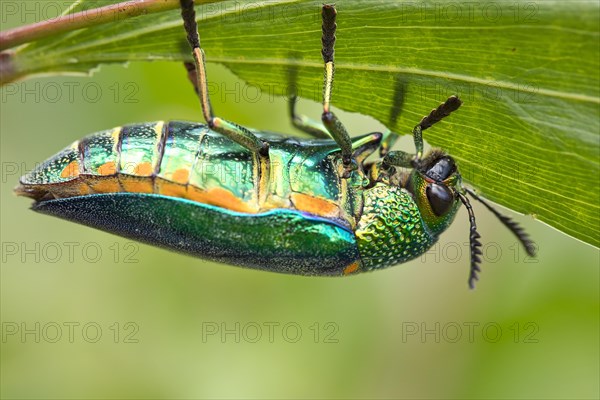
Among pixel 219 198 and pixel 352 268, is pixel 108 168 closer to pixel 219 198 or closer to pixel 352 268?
pixel 219 198

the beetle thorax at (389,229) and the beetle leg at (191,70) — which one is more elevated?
the beetle leg at (191,70)

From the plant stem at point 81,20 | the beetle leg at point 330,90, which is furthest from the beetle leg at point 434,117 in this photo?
the plant stem at point 81,20

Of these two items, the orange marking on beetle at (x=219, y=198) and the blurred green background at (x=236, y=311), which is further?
the blurred green background at (x=236, y=311)

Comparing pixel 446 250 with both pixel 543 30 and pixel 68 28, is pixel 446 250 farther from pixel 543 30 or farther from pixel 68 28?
pixel 68 28

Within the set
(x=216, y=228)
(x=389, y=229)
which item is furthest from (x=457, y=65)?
(x=216, y=228)

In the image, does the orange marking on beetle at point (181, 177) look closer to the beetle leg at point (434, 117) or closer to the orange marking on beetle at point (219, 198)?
the orange marking on beetle at point (219, 198)

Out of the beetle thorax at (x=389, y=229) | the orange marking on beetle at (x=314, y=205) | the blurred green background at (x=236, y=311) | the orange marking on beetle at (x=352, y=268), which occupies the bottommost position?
the blurred green background at (x=236, y=311)
